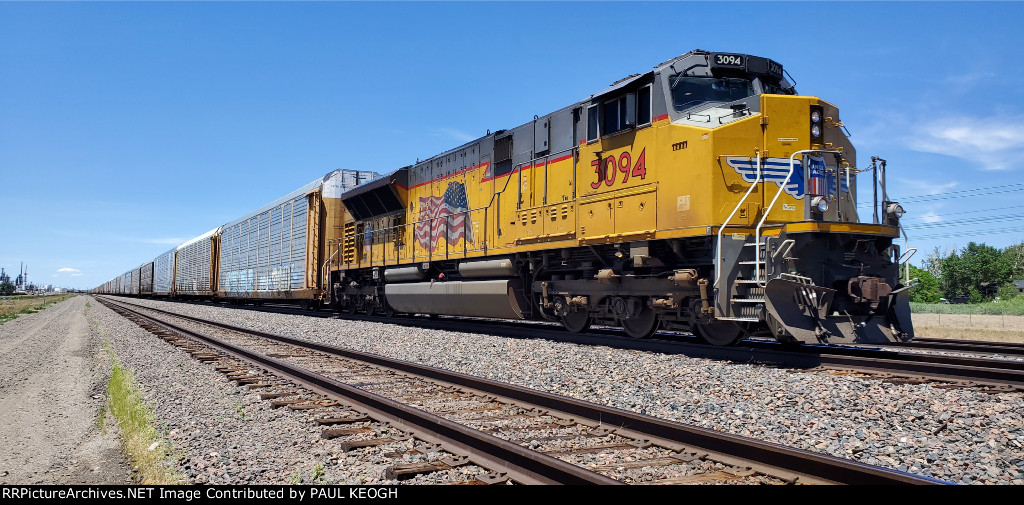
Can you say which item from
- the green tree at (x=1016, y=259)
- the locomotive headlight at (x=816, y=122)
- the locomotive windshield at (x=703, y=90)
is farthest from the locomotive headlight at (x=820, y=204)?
the green tree at (x=1016, y=259)

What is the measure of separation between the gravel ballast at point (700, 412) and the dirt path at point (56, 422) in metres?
0.50

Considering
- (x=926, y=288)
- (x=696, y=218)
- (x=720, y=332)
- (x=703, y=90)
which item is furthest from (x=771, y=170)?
(x=926, y=288)

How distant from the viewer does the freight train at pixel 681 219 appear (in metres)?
6.99

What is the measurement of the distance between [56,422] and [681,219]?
682cm

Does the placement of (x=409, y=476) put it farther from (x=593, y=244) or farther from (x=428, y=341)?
(x=428, y=341)

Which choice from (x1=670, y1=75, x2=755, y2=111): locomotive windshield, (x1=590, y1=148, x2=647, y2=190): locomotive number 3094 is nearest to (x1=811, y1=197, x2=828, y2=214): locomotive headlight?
(x1=670, y1=75, x2=755, y2=111): locomotive windshield

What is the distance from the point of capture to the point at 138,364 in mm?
8664

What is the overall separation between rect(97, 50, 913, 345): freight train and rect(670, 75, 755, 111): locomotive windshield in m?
0.02

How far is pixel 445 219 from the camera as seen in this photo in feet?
44.3

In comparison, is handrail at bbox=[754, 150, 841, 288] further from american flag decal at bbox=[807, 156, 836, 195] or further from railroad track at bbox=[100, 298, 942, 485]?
railroad track at bbox=[100, 298, 942, 485]

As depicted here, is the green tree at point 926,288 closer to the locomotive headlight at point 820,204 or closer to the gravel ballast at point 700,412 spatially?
the locomotive headlight at point 820,204

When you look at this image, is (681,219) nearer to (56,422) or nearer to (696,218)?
(696,218)

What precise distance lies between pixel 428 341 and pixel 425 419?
6133 mm

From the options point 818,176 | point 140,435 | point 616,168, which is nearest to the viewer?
point 140,435
